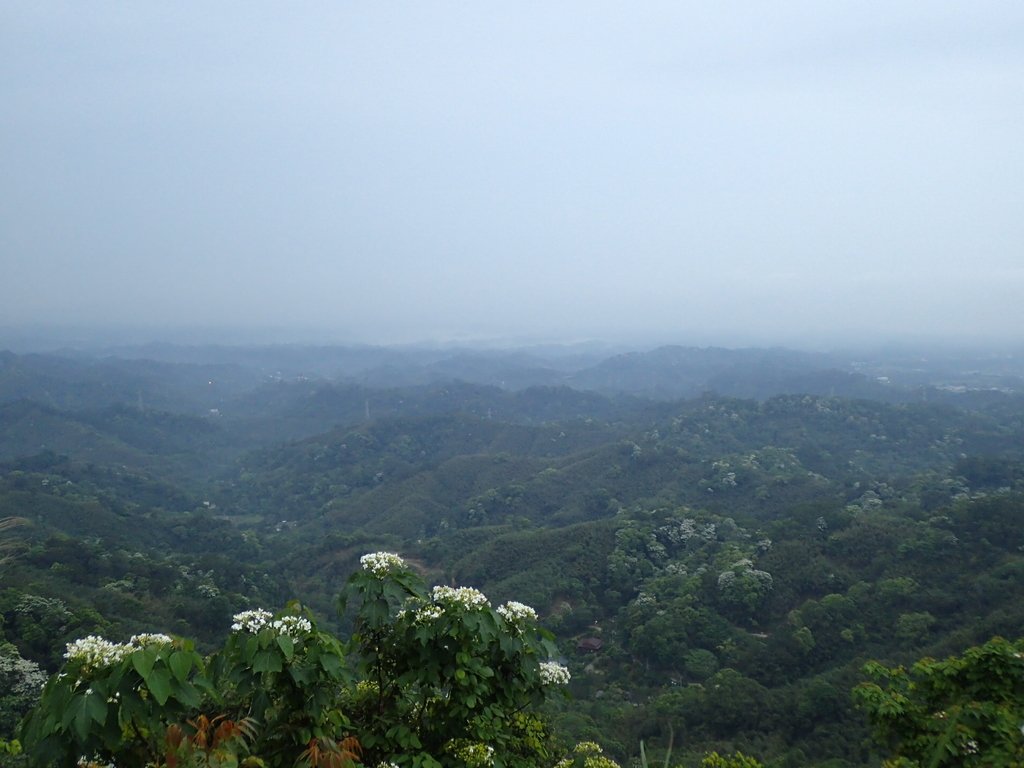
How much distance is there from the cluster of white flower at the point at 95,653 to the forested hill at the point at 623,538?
8.70m

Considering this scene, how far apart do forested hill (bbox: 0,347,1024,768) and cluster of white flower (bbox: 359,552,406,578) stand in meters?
6.60

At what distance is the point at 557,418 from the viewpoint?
165 metres

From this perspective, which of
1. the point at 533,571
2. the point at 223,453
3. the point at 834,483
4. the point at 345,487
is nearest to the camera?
the point at 533,571

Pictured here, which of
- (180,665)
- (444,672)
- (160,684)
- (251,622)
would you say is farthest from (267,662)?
(444,672)

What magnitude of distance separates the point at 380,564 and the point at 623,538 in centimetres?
4991

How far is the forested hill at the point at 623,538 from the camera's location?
2753cm

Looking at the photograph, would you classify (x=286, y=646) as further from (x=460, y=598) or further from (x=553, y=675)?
(x=553, y=675)

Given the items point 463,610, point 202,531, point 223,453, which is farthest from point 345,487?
point 463,610

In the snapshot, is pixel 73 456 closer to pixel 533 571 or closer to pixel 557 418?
pixel 533 571

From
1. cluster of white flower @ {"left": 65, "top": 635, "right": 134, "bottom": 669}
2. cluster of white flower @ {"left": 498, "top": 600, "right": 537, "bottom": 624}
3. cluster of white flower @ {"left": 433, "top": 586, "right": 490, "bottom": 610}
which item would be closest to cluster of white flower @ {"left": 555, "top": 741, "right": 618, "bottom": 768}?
cluster of white flower @ {"left": 498, "top": 600, "right": 537, "bottom": 624}

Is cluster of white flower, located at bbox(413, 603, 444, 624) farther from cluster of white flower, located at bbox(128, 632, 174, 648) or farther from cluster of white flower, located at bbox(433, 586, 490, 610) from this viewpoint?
cluster of white flower, located at bbox(128, 632, 174, 648)

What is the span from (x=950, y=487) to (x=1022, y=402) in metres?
97.9

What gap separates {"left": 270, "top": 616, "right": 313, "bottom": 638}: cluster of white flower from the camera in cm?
440

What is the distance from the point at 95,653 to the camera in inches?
144
